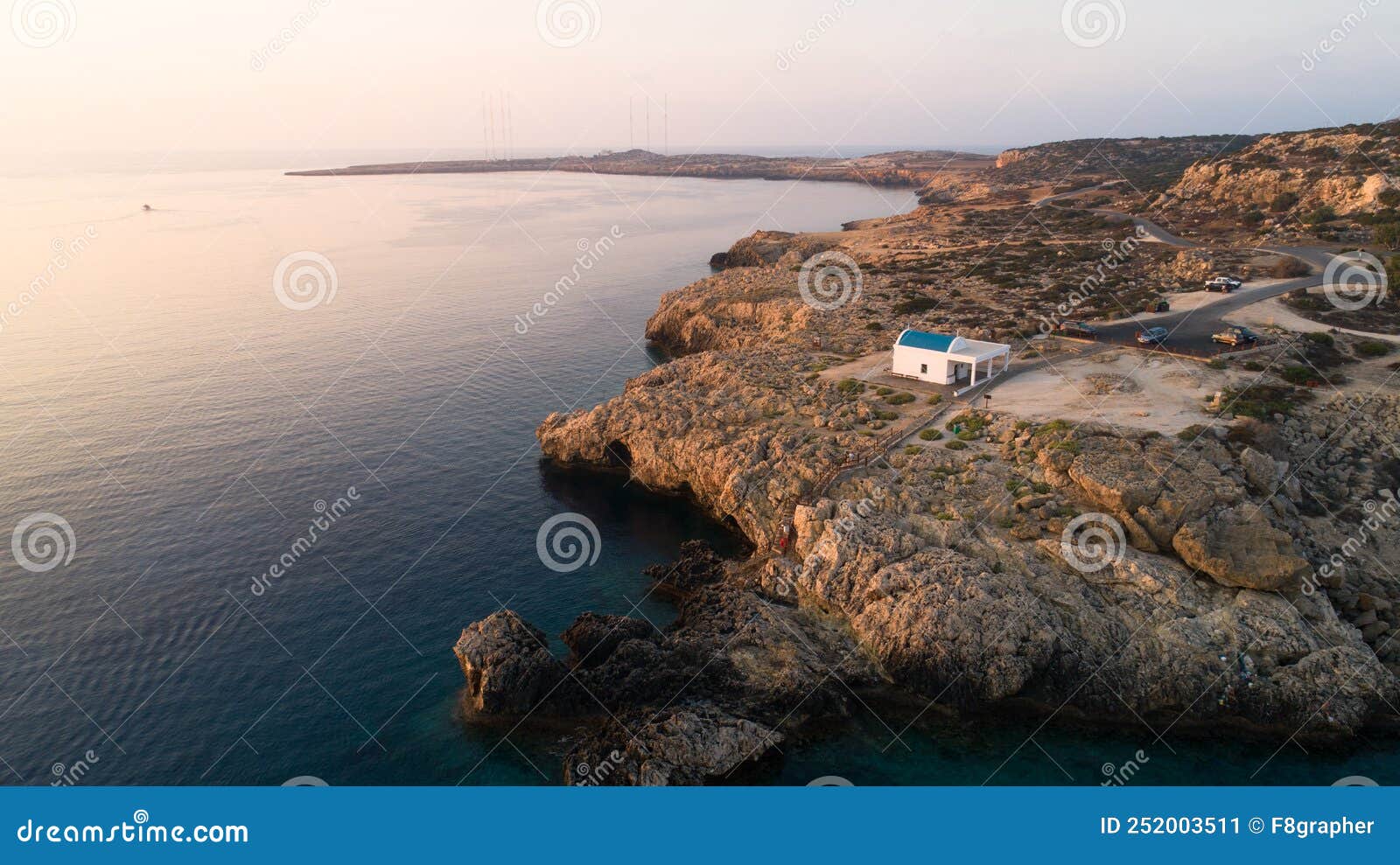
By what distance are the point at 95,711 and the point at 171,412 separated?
3556 cm

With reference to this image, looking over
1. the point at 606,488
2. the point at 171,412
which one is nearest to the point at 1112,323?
the point at 606,488

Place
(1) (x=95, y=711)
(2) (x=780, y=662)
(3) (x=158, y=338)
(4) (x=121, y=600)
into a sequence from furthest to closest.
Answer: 1. (3) (x=158, y=338)
2. (4) (x=121, y=600)
3. (2) (x=780, y=662)
4. (1) (x=95, y=711)

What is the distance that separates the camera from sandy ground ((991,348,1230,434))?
142 feet

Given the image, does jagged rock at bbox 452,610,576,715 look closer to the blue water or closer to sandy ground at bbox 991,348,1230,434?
the blue water

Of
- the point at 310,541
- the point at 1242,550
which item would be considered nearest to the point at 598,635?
the point at 310,541

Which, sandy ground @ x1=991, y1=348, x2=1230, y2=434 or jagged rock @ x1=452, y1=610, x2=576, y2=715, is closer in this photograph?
jagged rock @ x1=452, y1=610, x2=576, y2=715

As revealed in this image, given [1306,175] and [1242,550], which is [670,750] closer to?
[1242,550]

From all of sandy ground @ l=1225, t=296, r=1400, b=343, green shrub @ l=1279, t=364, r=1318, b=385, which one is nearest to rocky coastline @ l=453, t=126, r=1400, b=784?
green shrub @ l=1279, t=364, r=1318, b=385

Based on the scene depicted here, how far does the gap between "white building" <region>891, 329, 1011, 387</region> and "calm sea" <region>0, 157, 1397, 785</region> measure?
60.9 ft

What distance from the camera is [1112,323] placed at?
60875 millimetres

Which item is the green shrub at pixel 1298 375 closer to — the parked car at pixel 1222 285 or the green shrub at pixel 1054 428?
the green shrub at pixel 1054 428

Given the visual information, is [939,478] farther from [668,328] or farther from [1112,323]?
[668,328]

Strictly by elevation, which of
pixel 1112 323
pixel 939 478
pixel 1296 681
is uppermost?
pixel 1112 323

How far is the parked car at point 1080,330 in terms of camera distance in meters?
58.1
